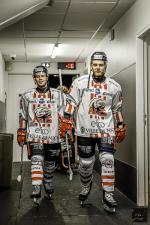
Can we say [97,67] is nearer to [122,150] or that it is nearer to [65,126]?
[65,126]

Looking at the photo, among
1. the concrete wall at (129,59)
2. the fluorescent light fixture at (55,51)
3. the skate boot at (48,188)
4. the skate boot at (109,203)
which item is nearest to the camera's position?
the skate boot at (109,203)

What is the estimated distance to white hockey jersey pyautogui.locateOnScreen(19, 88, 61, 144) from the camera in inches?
187

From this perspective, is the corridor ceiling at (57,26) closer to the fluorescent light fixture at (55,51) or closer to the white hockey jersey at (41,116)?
the fluorescent light fixture at (55,51)

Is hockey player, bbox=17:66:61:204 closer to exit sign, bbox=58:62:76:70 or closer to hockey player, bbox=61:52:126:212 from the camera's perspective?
hockey player, bbox=61:52:126:212

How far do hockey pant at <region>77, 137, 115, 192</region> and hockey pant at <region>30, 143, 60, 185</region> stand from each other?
0.46 meters

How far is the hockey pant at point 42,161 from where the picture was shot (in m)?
4.59

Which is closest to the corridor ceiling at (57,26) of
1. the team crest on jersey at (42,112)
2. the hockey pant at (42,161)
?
the team crest on jersey at (42,112)

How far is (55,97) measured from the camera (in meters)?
4.89

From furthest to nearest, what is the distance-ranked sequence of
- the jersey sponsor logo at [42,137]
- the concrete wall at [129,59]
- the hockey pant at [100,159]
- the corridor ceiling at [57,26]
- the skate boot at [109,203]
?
the corridor ceiling at [57,26] < the concrete wall at [129,59] < the jersey sponsor logo at [42,137] < the hockey pant at [100,159] < the skate boot at [109,203]

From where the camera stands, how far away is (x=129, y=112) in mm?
5262

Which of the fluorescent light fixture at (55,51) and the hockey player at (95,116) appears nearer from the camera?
the hockey player at (95,116)

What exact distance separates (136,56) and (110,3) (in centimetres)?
95

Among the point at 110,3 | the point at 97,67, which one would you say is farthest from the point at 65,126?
the point at 110,3

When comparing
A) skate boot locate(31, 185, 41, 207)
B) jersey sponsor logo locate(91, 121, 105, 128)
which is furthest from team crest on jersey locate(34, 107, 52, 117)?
skate boot locate(31, 185, 41, 207)
